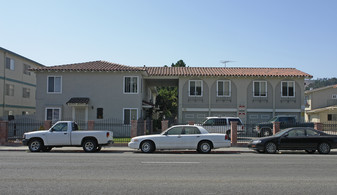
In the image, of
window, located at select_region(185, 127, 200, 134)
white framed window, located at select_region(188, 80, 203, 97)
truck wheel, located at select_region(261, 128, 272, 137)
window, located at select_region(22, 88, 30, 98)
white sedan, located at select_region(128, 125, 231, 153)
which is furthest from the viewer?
window, located at select_region(22, 88, 30, 98)

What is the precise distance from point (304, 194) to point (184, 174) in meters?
3.44

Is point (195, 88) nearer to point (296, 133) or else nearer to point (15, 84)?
point (296, 133)

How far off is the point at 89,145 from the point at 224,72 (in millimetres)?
17347

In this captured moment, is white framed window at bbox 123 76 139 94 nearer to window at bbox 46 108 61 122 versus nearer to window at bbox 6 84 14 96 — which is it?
window at bbox 46 108 61 122

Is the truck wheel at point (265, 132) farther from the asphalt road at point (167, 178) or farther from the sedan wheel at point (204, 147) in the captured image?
the asphalt road at point (167, 178)

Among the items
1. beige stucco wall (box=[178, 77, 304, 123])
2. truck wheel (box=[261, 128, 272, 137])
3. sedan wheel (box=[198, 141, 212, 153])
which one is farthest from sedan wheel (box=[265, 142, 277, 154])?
beige stucco wall (box=[178, 77, 304, 123])

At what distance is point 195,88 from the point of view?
30172 mm

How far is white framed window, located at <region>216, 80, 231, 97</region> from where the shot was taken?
30141 millimetres

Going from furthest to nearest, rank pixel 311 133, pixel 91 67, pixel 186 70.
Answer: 1. pixel 186 70
2. pixel 91 67
3. pixel 311 133

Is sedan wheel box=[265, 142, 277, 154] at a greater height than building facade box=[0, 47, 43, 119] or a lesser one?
lesser

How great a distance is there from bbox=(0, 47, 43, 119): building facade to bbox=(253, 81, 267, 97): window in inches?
953

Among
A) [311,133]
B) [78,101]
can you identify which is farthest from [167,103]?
[311,133]

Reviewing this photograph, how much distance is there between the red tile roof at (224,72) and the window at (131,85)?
2.45 meters

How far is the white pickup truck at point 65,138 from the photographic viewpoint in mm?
16625
